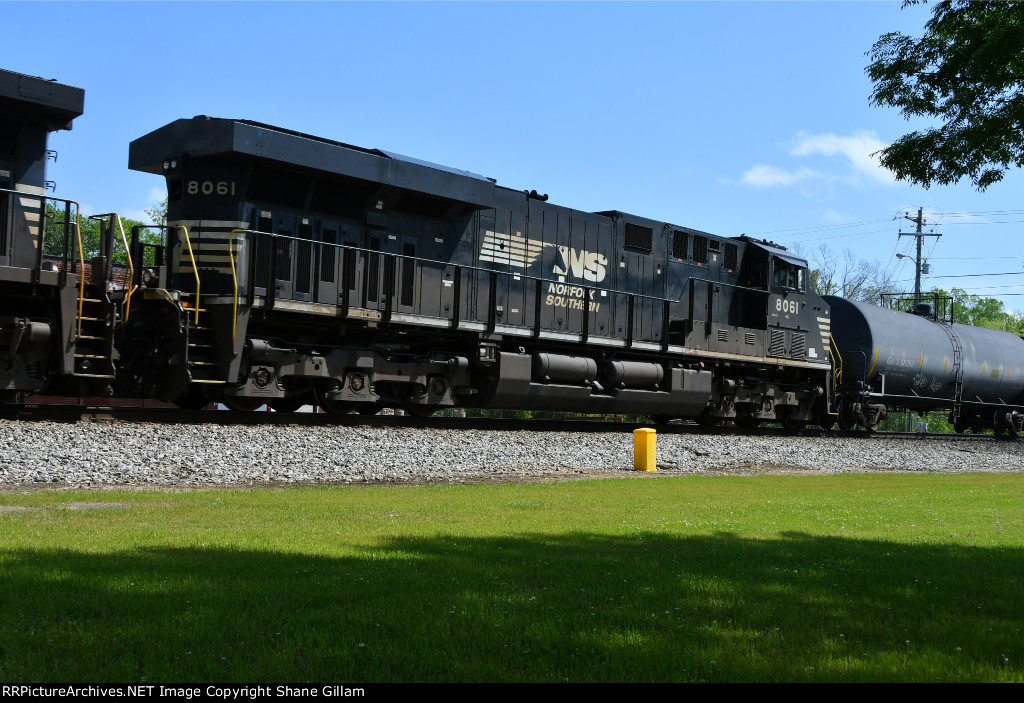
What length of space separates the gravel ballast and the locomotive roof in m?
4.31

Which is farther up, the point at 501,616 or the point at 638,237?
the point at 638,237

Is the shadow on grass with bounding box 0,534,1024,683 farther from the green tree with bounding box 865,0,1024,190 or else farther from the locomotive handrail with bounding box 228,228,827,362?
the locomotive handrail with bounding box 228,228,827,362

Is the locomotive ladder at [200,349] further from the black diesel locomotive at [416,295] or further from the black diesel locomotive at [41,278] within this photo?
the black diesel locomotive at [41,278]

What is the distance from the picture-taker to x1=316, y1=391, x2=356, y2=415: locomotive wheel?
1605 centimetres

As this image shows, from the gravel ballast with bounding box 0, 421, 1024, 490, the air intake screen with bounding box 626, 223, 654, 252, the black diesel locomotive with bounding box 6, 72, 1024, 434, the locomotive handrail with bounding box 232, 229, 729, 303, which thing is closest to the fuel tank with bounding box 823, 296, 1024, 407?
the black diesel locomotive with bounding box 6, 72, 1024, 434

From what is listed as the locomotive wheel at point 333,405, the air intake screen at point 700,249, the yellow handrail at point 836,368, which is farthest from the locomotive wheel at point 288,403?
the yellow handrail at point 836,368

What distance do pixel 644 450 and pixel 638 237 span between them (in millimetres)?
7181

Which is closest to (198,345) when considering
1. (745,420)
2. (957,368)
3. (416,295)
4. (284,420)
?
(284,420)

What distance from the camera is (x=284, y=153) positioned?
14844mm

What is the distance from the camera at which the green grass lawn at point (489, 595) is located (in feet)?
12.6

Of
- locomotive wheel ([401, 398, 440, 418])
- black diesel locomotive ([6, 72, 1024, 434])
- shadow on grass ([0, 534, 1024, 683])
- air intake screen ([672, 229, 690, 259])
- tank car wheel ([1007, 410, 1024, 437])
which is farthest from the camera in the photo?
tank car wheel ([1007, 410, 1024, 437])

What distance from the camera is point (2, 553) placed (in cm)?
585

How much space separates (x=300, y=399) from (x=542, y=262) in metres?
5.86

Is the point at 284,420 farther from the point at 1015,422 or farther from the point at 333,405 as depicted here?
the point at 1015,422
